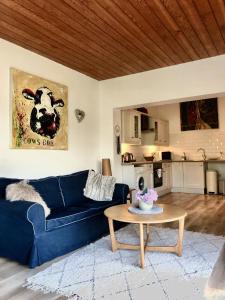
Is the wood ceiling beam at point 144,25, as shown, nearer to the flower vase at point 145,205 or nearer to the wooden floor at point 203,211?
the flower vase at point 145,205

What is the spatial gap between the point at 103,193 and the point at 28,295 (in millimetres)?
1972

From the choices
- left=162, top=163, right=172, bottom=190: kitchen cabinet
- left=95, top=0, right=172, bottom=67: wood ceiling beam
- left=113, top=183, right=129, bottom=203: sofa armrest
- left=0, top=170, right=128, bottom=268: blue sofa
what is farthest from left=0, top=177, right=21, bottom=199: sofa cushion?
left=162, top=163, right=172, bottom=190: kitchen cabinet

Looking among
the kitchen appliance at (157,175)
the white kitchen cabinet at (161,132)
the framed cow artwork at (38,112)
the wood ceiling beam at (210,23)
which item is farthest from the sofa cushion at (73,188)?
the white kitchen cabinet at (161,132)

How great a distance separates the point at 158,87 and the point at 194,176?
11.4 feet

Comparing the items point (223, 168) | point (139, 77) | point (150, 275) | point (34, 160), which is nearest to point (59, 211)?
point (34, 160)

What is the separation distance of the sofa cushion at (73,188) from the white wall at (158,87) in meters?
1.28

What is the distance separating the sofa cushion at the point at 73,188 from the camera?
3602mm

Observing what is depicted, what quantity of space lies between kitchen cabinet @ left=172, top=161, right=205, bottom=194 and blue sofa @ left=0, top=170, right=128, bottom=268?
13.6ft

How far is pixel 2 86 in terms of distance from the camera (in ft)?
10.9

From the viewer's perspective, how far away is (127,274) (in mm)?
2297

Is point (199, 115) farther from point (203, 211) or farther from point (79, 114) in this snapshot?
point (79, 114)

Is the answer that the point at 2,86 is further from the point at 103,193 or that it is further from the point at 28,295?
the point at 28,295

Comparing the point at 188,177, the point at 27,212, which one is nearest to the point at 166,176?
the point at 188,177

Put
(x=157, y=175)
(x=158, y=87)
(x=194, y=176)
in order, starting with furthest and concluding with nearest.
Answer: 1. (x=194, y=176)
2. (x=157, y=175)
3. (x=158, y=87)
